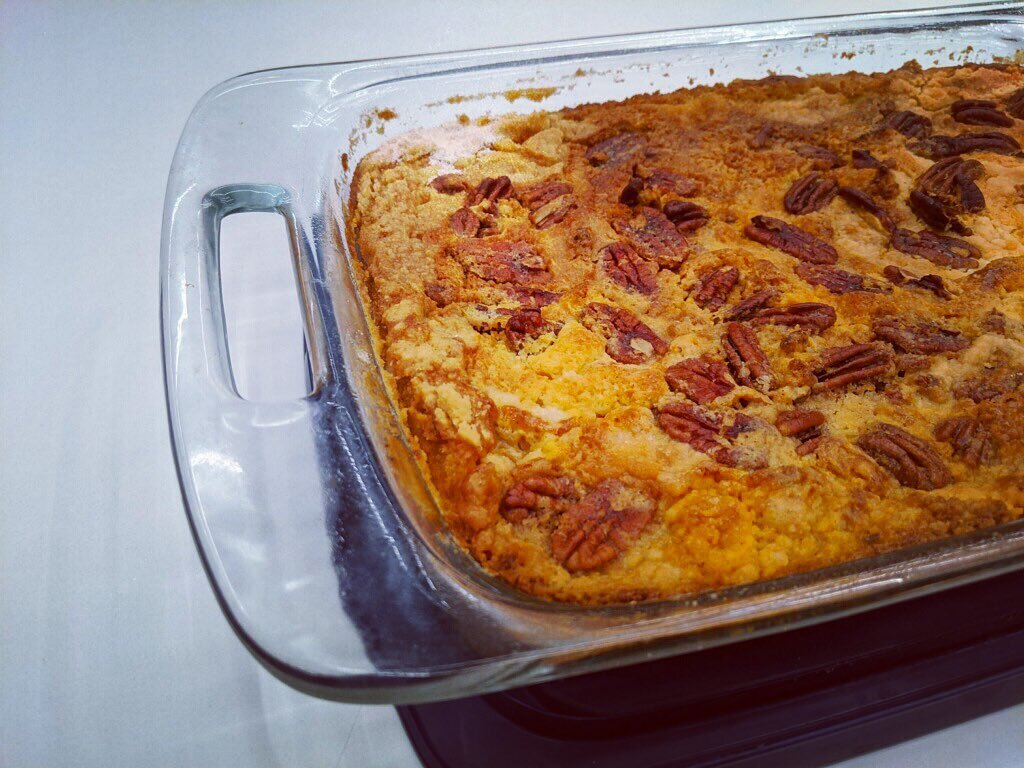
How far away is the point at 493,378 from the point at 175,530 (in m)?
0.66

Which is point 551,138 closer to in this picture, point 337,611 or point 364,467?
point 364,467

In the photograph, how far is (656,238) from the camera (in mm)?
1465

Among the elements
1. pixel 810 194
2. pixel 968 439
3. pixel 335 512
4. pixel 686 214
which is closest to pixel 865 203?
pixel 810 194

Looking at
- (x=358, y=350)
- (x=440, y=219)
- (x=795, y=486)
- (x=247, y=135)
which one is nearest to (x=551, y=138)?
(x=440, y=219)

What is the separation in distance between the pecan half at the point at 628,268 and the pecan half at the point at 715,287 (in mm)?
75

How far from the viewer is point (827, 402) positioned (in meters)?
1.21

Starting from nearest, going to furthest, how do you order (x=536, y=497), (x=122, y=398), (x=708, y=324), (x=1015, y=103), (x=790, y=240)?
(x=536, y=497)
(x=708, y=324)
(x=790, y=240)
(x=122, y=398)
(x=1015, y=103)

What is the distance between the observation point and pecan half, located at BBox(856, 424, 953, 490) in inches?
43.3

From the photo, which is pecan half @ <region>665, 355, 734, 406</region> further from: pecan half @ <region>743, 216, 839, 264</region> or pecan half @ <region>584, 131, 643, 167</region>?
pecan half @ <region>584, 131, 643, 167</region>

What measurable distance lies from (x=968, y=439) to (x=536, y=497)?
60cm

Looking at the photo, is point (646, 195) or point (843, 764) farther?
point (646, 195)

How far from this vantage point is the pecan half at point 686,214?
1488mm

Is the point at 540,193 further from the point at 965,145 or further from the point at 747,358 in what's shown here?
the point at 965,145

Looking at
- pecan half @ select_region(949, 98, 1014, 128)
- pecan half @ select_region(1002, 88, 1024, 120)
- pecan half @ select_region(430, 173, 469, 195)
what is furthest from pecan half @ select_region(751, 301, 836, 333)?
pecan half @ select_region(1002, 88, 1024, 120)
